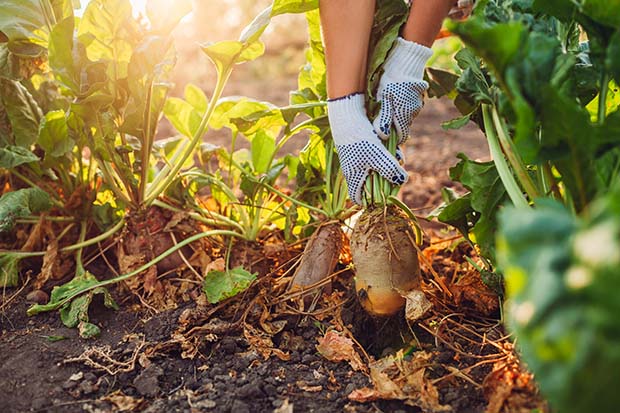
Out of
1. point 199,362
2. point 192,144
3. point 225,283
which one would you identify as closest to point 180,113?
point 192,144

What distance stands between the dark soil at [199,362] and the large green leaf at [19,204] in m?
0.31

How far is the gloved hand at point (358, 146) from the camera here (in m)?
1.90

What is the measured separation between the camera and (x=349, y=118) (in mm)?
1930

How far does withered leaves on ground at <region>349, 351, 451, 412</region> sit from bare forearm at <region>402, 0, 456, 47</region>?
0.96 meters

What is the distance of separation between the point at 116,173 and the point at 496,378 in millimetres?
1568

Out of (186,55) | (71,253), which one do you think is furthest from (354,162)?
(186,55)

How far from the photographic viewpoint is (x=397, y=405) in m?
1.55

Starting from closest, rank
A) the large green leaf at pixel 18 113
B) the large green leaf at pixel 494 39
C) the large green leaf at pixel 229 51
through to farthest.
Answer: the large green leaf at pixel 494 39, the large green leaf at pixel 229 51, the large green leaf at pixel 18 113

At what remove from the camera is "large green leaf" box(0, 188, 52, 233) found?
2033 millimetres

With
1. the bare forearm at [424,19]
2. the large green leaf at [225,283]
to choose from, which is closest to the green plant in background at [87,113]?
the large green leaf at [225,283]

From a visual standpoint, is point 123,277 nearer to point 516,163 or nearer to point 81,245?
point 81,245

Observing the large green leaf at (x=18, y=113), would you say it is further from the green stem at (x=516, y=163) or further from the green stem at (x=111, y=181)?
the green stem at (x=516, y=163)

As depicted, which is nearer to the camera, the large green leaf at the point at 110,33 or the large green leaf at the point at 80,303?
the large green leaf at the point at 80,303

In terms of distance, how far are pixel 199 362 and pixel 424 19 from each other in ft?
4.06
